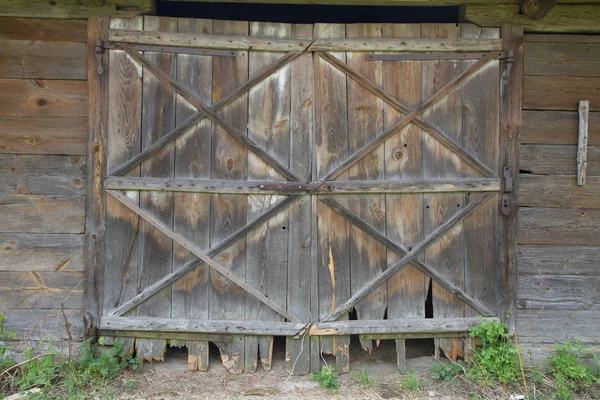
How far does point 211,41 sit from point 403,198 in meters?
1.96

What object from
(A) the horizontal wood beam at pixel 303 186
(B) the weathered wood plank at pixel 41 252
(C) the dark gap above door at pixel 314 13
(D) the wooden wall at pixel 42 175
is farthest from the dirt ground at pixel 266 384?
(C) the dark gap above door at pixel 314 13

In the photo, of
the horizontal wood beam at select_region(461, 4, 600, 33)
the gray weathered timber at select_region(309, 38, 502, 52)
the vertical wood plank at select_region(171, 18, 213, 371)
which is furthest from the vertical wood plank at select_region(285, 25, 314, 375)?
the horizontal wood beam at select_region(461, 4, 600, 33)

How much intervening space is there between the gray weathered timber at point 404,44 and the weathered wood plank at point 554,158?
906 millimetres

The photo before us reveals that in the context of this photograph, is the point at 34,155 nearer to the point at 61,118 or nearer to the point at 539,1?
the point at 61,118

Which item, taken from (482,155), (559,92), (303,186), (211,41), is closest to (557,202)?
(482,155)

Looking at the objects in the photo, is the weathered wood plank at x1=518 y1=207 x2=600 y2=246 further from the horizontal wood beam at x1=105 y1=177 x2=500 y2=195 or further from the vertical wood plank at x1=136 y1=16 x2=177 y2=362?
the vertical wood plank at x1=136 y1=16 x2=177 y2=362

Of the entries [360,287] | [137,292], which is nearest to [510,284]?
[360,287]

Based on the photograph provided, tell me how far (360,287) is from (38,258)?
8.41 feet

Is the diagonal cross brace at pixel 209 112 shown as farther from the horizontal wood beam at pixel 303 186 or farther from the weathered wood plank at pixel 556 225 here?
the weathered wood plank at pixel 556 225

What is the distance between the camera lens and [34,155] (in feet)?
11.0

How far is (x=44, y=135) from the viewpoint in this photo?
3.36m

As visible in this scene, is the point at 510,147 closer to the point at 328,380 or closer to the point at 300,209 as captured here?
the point at 300,209

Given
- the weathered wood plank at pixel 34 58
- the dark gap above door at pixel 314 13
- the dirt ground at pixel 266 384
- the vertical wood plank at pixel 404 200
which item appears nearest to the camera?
the dirt ground at pixel 266 384

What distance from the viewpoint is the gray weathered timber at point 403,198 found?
3430 millimetres
